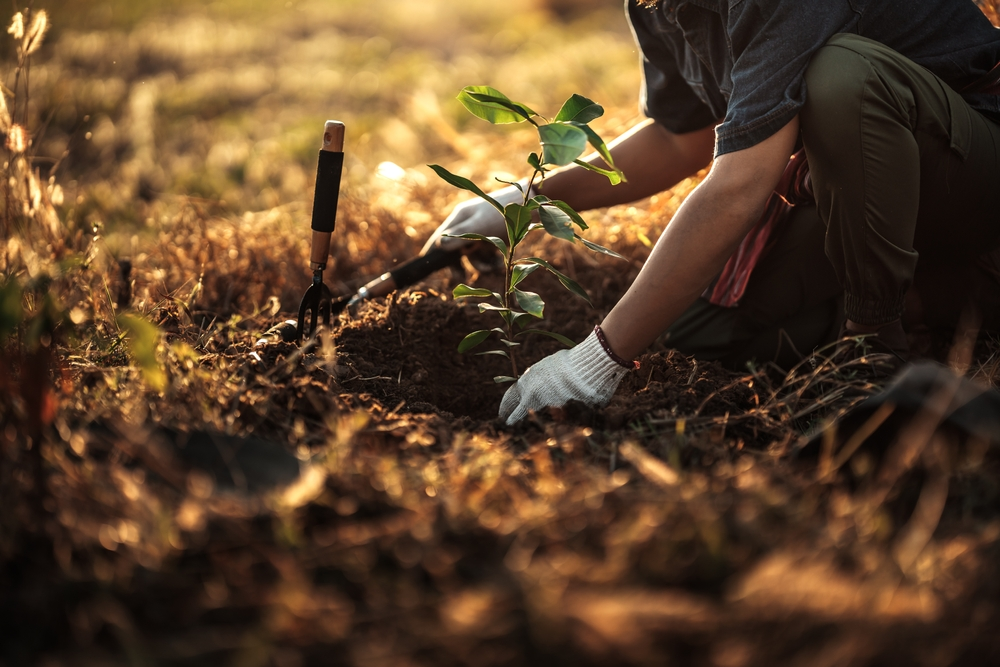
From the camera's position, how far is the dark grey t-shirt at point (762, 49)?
1338 millimetres

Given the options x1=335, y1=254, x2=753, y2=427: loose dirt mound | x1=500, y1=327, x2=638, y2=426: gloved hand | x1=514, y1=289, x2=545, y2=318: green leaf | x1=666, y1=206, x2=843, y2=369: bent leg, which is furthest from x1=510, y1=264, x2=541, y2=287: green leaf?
x1=666, y1=206, x2=843, y2=369: bent leg

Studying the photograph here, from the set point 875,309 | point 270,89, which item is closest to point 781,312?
point 875,309

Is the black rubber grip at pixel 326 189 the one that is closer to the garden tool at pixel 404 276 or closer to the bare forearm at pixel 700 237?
the garden tool at pixel 404 276

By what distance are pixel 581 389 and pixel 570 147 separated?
45 centimetres

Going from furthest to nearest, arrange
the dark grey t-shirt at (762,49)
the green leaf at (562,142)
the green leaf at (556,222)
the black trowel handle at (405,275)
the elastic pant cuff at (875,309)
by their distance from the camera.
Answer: the black trowel handle at (405,275), the elastic pant cuff at (875,309), the dark grey t-shirt at (762,49), the green leaf at (556,222), the green leaf at (562,142)

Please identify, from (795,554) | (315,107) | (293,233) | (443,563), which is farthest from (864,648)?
(315,107)

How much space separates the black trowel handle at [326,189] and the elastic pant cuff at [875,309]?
106 cm

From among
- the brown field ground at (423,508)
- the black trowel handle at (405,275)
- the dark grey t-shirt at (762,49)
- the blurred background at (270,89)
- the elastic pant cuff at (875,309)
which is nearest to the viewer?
the brown field ground at (423,508)

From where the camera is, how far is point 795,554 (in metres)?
0.79

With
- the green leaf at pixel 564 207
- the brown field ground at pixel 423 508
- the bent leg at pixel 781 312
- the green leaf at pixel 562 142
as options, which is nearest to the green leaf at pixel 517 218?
the green leaf at pixel 564 207

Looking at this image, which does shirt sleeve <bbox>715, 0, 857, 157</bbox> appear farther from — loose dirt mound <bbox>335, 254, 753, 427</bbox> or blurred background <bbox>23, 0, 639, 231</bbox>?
blurred background <bbox>23, 0, 639, 231</bbox>

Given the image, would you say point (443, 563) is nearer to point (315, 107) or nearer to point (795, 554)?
point (795, 554)

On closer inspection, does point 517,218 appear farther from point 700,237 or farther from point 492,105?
point 700,237

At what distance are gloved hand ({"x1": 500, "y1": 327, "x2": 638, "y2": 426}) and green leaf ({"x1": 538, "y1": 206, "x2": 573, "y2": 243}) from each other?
0.75ft
